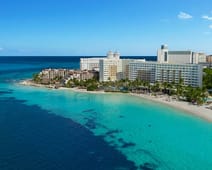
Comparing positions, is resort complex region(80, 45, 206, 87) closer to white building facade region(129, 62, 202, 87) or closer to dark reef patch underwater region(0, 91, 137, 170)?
white building facade region(129, 62, 202, 87)

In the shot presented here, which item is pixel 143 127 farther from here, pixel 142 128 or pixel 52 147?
pixel 52 147

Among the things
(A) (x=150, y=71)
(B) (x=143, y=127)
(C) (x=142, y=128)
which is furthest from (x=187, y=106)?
(A) (x=150, y=71)

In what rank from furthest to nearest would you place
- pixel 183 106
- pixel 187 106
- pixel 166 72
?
1. pixel 166 72
2. pixel 183 106
3. pixel 187 106

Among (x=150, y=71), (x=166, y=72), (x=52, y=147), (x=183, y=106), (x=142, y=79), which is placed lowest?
(x=52, y=147)

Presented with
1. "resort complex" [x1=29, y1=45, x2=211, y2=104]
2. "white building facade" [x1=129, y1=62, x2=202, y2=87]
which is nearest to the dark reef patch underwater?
"resort complex" [x1=29, y1=45, x2=211, y2=104]

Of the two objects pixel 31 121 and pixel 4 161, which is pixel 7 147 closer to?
pixel 4 161

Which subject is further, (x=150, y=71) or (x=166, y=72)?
(x=150, y=71)

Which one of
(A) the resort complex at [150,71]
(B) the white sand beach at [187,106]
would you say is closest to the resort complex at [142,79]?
(A) the resort complex at [150,71]
